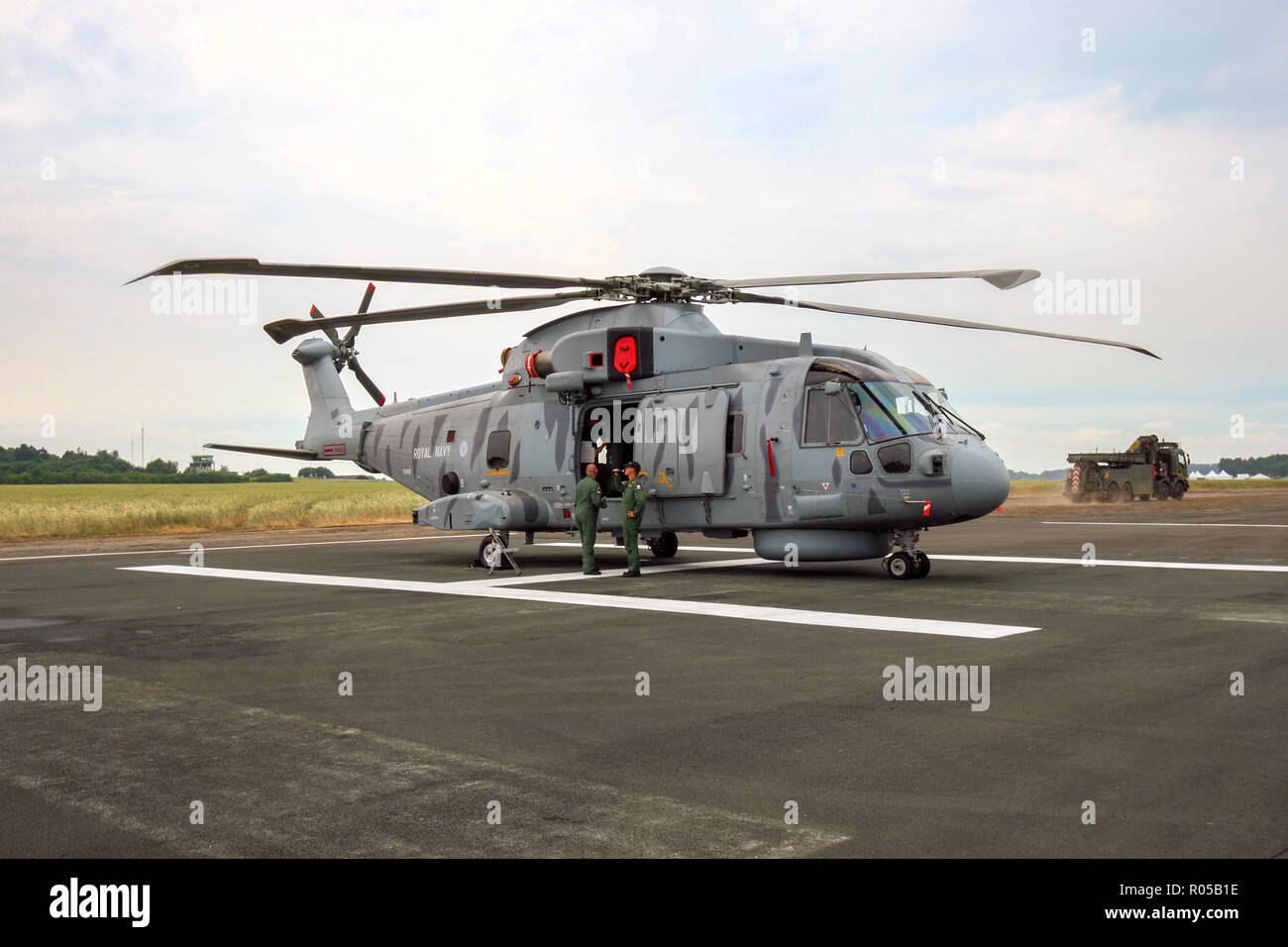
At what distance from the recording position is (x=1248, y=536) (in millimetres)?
22484

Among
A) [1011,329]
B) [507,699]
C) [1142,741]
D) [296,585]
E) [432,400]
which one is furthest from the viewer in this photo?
[432,400]

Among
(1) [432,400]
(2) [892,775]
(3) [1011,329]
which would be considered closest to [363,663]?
(2) [892,775]

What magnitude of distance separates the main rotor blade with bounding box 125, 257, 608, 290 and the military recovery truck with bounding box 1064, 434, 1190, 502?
37140 millimetres

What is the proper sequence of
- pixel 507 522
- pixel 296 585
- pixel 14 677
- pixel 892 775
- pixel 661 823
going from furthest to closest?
pixel 507 522
pixel 296 585
pixel 14 677
pixel 892 775
pixel 661 823

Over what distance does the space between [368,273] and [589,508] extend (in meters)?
4.85

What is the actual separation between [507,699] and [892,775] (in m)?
2.93

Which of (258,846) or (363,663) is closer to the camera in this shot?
(258,846)

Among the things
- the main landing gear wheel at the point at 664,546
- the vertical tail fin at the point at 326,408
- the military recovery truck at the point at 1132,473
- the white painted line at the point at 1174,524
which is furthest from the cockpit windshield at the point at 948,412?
the military recovery truck at the point at 1132,473

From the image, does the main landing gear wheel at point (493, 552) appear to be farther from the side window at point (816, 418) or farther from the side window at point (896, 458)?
the side window at point (896, 458)

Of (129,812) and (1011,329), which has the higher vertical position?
(1011,329)

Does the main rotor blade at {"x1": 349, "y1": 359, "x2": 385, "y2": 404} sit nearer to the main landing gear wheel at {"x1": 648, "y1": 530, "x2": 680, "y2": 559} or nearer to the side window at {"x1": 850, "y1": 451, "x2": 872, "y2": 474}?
the main landing gear wheel at {"x1": 648, "y1": 530, "x2": 680, "y2": 559}

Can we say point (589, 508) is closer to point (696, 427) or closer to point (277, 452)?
point (696, 427)

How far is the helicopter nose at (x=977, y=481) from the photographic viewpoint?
1286 centimetres

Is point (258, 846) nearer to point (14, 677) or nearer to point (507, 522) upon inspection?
point (14, 677)
